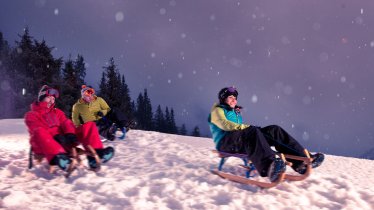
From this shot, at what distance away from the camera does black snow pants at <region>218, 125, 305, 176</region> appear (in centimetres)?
472

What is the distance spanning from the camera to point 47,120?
6086 millimetres

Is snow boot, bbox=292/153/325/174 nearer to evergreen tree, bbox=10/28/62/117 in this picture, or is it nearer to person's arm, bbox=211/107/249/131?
person's arm, bbox=211/107/249/131

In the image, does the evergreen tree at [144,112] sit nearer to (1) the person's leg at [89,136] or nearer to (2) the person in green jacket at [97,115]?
(2) the person in green jacket at [97,115]

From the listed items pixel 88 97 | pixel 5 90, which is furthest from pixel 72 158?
pixel 5 90

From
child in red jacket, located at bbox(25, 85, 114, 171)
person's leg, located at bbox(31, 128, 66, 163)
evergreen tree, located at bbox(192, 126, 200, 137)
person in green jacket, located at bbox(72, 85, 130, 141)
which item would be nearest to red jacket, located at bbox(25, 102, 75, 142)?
child in red jacket, located at bbox(25, 85, 114, 171)

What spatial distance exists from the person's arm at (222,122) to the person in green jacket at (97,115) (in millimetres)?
4212

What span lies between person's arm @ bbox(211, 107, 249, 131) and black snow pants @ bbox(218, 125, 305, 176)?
100mm

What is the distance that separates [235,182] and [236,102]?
1455 millimetres

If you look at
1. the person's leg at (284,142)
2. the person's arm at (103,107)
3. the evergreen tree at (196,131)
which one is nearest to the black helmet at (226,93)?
the person's leg at (284,142)

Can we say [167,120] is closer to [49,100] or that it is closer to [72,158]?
[49,100]

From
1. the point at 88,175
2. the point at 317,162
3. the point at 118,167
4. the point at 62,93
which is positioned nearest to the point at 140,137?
the point at 118,167

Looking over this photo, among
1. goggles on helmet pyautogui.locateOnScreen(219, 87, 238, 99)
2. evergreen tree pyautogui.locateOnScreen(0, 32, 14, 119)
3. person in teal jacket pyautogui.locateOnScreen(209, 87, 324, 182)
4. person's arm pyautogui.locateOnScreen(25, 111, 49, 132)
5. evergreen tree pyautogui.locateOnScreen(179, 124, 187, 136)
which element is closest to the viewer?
person in teal jacket pyautogui.locateOnScreen(209, 87, 324, 182)

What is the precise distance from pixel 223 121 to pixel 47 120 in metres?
3.19

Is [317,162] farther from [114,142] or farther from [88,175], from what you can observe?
[114,142]
